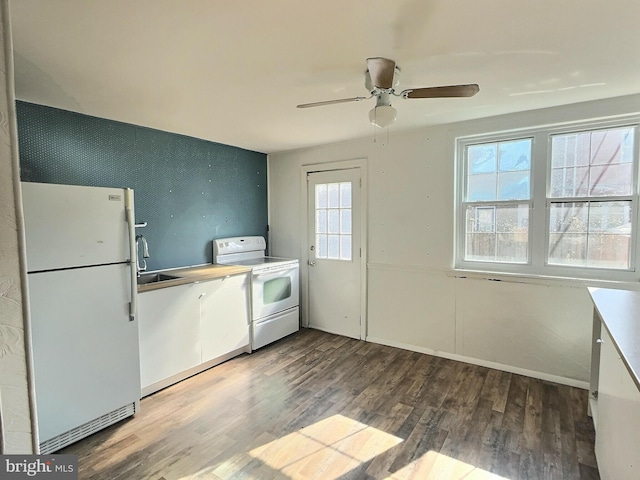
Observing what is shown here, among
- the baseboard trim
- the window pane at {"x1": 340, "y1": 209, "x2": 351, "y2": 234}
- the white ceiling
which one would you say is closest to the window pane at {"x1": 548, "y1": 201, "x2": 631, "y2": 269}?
the white ceiling

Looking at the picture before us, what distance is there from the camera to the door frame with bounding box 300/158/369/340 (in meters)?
3.76

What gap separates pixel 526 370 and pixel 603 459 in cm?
138

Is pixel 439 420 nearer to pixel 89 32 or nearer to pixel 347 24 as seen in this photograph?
pixel 347 24

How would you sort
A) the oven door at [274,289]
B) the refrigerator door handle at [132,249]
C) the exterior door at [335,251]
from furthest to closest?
1. the exterior door at [335,251]
2. the oven door at [274,289]
3. the refrigerator door handle at [132,249]

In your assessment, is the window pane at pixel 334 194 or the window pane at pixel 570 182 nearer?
the window pane at pixel 570 182

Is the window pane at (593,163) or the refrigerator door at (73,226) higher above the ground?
the window pane at (593,163)

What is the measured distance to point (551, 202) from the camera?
284 centimetres

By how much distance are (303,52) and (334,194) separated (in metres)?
2.32

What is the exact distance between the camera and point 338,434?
2.18 metres

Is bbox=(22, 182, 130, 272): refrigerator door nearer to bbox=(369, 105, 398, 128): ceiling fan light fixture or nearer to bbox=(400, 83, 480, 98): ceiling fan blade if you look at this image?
bbox=(369, 105, 398, 128): ceiling fan light fixture

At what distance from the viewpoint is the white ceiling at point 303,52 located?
1.41 m

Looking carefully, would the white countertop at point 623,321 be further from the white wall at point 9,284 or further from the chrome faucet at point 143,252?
the chrome faucet at point 143,252

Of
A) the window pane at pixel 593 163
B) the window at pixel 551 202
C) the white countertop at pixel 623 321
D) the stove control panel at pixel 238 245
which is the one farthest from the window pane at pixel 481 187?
the stove control panel at pixel 238 245

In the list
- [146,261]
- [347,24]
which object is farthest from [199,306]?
[347,24]
